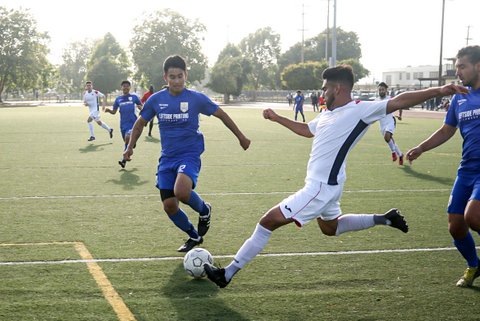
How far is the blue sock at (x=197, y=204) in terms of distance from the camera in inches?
274

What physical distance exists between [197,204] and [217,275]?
1821 millimetres

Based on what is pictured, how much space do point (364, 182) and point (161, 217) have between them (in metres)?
5.04

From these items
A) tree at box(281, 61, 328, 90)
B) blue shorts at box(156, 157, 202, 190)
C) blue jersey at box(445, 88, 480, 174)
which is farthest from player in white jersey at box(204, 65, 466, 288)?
tree at box(281, 61, 328, 90)

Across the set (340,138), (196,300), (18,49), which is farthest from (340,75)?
(18,49)

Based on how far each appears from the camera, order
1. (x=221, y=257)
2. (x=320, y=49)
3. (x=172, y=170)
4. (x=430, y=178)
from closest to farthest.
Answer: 1. (x=221, y=257)
2. (x=172, y=170)
3. (x=430, y=178)
4. (x=320, y=49)

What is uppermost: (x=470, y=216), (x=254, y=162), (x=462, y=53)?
(x=462, y=53)

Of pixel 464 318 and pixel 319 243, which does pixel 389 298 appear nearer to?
pixel 464 318

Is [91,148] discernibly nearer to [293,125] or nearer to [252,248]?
[293,125]

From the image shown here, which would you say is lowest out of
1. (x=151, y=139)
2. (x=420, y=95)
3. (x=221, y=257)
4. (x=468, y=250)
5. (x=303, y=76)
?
(x=151, y=139)

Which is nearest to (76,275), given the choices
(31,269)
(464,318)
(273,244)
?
(31,269)

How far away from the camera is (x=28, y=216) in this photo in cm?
882

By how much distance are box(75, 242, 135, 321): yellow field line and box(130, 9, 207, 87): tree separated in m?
103

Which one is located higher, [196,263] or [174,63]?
[174,63]

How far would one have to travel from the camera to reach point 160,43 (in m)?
108
